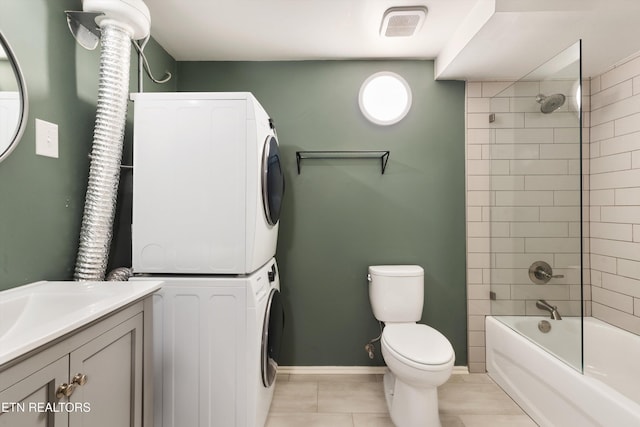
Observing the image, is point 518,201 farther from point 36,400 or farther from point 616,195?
point 36,400

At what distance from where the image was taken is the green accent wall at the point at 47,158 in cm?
109

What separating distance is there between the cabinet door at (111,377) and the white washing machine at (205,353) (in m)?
0.35

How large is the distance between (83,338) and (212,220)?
704mm

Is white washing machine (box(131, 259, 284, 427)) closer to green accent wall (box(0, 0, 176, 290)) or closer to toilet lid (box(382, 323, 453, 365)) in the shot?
green accent wall (box(0, 0, 176, 290))

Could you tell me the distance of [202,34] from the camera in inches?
76.2

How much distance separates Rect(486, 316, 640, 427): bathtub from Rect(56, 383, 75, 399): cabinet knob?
195cm

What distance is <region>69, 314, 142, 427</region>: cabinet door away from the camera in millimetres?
825

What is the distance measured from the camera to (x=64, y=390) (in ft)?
2.49

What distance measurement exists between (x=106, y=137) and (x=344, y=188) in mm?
1461

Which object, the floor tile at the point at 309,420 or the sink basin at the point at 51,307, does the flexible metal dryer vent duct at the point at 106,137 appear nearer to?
the sink basin at the point at 51,307

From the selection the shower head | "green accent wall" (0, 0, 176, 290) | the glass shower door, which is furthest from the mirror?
the shower head

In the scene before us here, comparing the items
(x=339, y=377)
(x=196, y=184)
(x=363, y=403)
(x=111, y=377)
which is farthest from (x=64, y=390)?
(x=339, y=377)

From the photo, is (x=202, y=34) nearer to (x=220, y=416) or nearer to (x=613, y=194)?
(x=220, y=416)

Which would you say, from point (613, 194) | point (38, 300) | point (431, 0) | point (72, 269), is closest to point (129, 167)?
point (72, 269)
